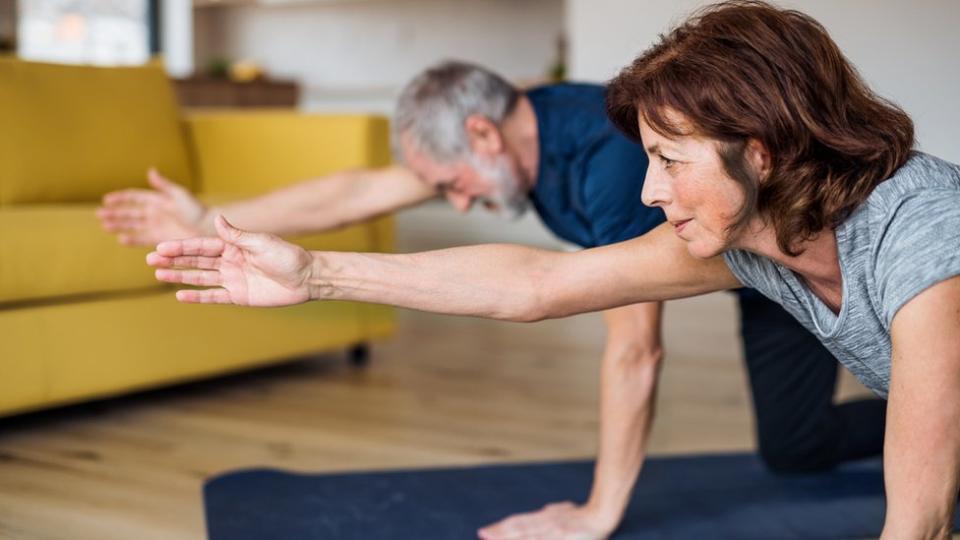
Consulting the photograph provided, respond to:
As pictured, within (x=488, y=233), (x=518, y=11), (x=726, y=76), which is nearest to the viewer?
(x=726, y=76)

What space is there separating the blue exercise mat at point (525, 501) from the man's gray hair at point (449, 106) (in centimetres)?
62

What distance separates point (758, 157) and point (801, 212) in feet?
0.27

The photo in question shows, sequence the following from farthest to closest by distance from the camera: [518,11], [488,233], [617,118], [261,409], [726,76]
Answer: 1. [518,11]
2. [488,233]
3. [261,409]
4. [617,118]
5. [726,76]

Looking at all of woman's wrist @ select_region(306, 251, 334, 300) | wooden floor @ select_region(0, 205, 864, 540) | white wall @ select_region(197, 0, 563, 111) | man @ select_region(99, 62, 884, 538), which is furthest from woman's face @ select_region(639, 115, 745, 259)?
white wall @ select_region(197, 0, 563, 111)

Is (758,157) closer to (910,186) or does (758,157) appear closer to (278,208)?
(910,186)

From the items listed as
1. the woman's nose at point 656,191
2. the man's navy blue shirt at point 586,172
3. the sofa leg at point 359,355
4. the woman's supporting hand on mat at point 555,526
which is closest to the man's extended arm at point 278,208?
the man's navy blue shirt at point 586,172

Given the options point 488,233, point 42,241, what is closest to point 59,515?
point 42,241

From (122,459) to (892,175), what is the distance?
168cm

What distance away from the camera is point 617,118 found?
4.50 feet

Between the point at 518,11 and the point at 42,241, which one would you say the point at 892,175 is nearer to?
the point at 42,241

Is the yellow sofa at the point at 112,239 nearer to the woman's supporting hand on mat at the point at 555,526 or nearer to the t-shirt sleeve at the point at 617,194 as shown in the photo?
the woman's supporting hand on mat at the point at 555,526

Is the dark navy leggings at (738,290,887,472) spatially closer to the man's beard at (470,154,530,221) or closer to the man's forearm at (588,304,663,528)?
the man's forearm at (588,304,663,528)

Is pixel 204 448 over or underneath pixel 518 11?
underneath

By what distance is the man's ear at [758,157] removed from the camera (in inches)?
48.1
